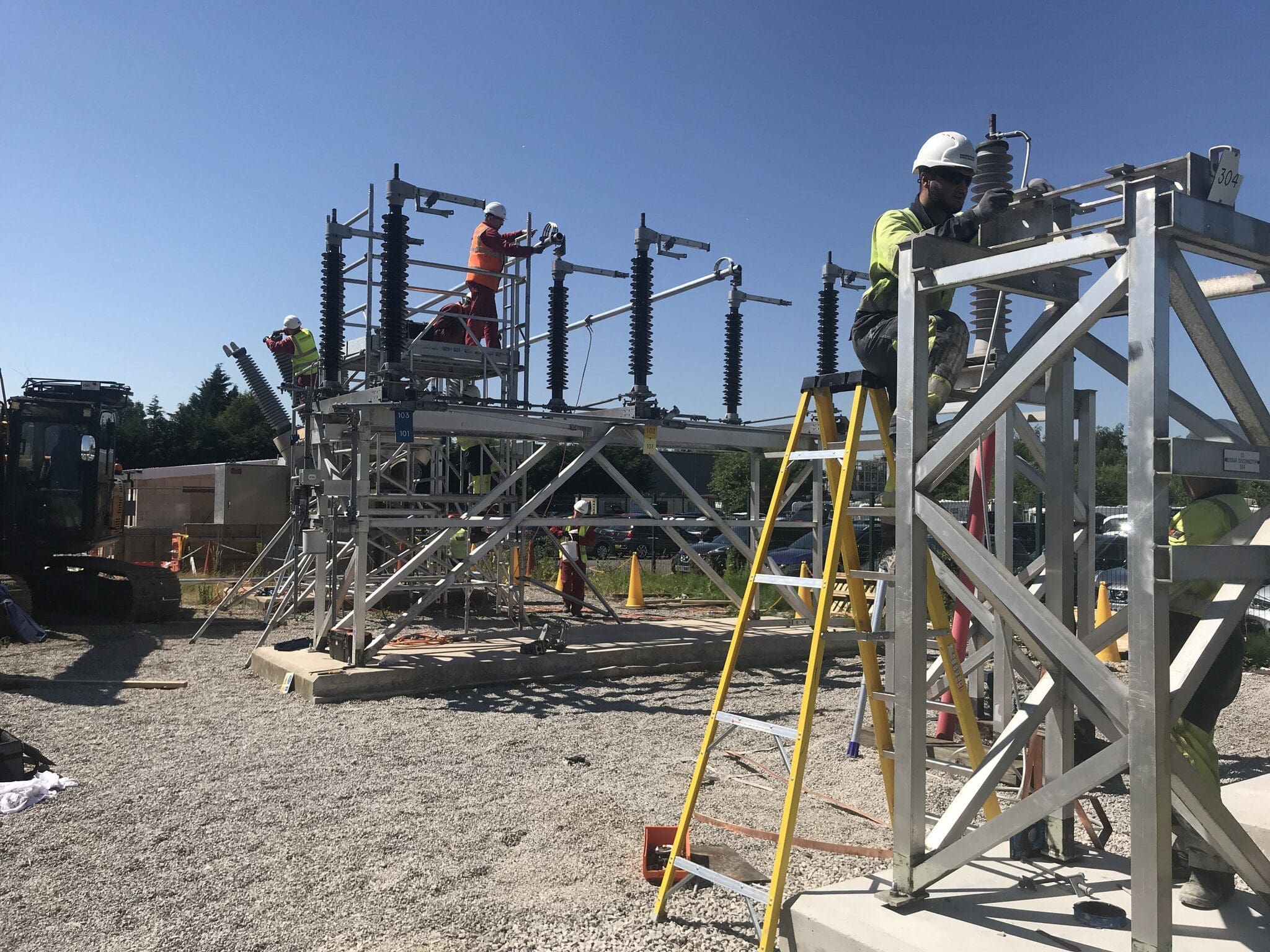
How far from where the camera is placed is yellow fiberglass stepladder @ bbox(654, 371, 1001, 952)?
3.85 m

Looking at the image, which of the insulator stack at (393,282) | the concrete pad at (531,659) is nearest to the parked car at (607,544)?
the concrete pad at (531,659)

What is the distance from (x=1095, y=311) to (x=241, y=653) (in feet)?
37.8

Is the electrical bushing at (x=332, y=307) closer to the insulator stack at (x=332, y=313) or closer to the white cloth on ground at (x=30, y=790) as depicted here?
the insulator stack at (x=332, y=313)

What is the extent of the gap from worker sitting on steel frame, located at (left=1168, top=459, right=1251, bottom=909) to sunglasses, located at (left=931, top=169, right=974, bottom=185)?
1631 millimetres

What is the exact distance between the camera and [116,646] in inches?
514

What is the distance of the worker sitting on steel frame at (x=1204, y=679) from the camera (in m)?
3.73

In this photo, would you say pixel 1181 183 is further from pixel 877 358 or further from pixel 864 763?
pixel 864 763

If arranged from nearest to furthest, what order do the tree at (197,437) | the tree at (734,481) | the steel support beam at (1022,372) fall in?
the steel support beam at (1022,372) < the tree at (734,481) < the tree at (197,437)

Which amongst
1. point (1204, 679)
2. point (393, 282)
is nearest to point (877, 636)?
point (1204, 679)

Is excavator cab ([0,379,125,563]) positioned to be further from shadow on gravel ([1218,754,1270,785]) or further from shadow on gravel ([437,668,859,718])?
shadow on gravel ([1218,754,1270,785])

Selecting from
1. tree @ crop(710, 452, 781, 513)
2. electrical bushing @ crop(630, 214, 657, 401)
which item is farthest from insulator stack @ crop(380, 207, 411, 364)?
tree @ crop(710, 452, 781, 513)

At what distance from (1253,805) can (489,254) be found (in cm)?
870

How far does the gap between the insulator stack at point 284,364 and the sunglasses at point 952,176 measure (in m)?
10.5

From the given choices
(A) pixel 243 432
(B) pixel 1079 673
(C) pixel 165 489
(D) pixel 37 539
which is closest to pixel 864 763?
(B) pixel 1079 673
